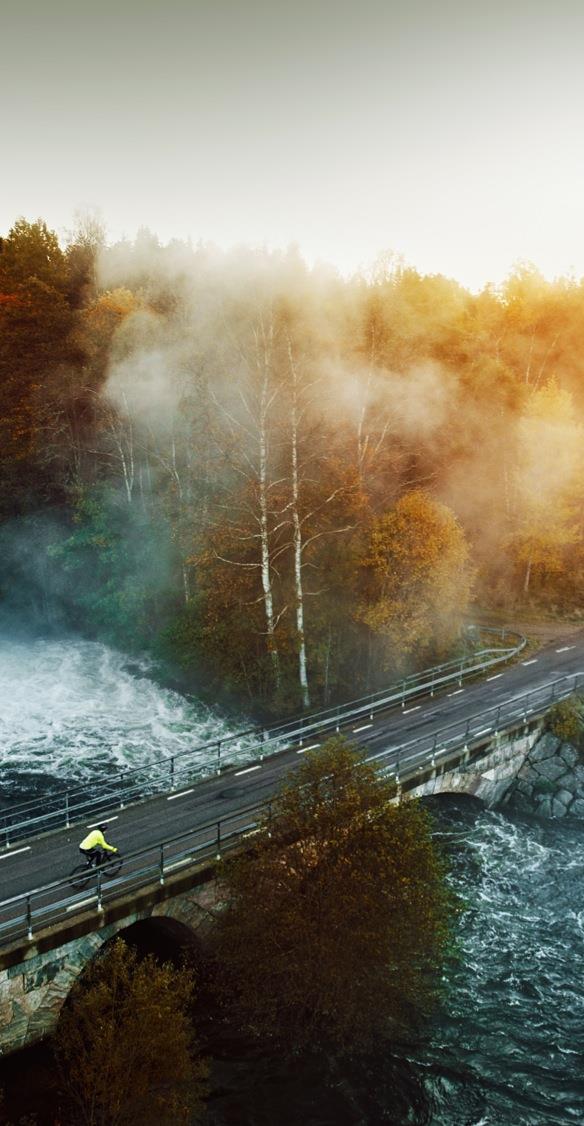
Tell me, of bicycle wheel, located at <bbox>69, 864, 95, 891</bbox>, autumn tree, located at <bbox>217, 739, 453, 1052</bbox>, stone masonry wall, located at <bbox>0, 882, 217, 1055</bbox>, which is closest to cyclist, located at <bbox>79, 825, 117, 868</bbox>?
bicycle wheel, located at <bbox>69, 864, 95, 891</bbox>

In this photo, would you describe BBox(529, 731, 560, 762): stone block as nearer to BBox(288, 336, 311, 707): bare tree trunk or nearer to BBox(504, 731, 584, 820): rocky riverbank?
BBox(504, 731, 584, 820): rocky riverbank

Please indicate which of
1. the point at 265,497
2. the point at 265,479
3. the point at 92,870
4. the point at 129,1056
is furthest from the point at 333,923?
the point at 265,479

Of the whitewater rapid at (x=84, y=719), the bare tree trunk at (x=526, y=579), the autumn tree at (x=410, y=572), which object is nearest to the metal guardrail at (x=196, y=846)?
the autumn tree at (x=410, y=572)

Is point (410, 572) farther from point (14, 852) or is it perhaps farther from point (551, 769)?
point (14, 852)

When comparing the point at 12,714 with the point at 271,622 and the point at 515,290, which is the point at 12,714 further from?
the point at 515,290

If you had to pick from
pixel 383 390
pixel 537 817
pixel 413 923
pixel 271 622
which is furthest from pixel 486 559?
pixel 413 923
